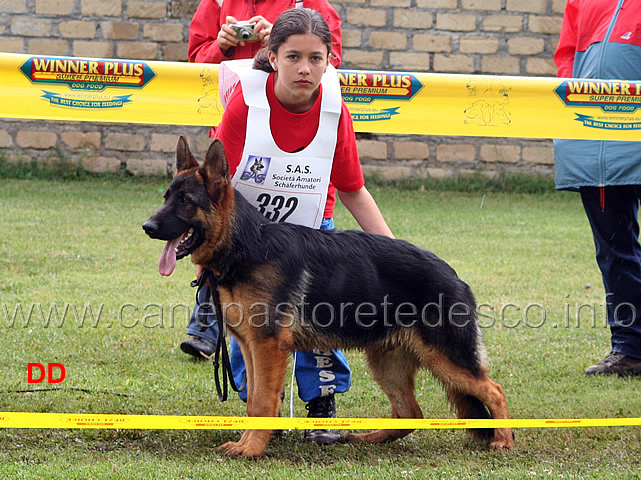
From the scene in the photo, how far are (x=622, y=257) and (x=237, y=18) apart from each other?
10.2ft

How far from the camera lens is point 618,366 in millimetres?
5129

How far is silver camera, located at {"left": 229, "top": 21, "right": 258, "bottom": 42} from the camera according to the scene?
182 inches

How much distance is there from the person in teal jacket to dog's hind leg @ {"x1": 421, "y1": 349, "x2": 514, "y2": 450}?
168 cm

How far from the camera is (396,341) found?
146 inches

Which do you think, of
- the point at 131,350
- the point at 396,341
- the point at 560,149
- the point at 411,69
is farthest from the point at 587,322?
the point at 411,69

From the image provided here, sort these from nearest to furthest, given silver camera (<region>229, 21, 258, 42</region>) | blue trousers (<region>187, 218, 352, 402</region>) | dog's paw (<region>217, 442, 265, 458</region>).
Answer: dog's paw (<region>217, 442, 265, 458</region>) < blue trousers (<region>187, 218, 352, 402</region>) < silver camera (<region>229, 21, 258, 42</region>)

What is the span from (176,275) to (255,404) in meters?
4.21

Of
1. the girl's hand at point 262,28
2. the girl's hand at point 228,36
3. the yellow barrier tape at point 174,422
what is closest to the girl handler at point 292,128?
the yellow barrier tape at point 174,422

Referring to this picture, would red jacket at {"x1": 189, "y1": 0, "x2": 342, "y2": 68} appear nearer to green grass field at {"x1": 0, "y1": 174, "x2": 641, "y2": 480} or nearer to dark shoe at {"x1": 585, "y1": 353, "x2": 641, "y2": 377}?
green grass field at {"x1": 0, "y1": 174, "x2": 641, "y2": 480}

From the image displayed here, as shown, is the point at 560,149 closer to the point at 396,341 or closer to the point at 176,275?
the point at 396,341

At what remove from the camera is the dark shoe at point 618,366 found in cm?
511

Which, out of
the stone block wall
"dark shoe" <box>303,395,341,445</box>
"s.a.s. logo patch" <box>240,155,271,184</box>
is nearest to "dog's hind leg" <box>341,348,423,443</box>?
"dark shoe" <box>303,395,341,445</box>

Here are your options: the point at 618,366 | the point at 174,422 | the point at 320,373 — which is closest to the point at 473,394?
the point at 320,373

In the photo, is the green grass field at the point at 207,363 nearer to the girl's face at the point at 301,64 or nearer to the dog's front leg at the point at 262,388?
the dog's front leg at the point at 262,388
